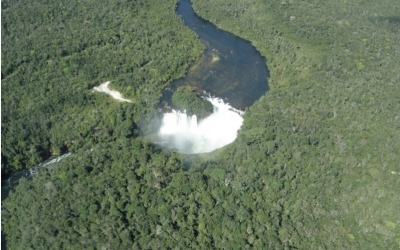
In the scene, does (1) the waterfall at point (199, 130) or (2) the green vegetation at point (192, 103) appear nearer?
(1) the waterfall at point (199, 130)

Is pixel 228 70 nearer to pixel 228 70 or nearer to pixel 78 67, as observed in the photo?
pixel 228 70

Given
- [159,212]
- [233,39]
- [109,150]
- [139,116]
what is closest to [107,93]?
[139,116]

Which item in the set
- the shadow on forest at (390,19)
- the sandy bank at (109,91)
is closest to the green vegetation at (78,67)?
the sandy bank at (109,91)

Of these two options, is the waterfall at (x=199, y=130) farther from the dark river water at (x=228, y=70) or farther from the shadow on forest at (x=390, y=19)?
the shadow on forest at (x=390, y=19)

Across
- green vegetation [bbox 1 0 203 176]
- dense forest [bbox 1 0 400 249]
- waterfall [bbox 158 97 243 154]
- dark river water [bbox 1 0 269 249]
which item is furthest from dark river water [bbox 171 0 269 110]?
waterfall [bbox 158 97 243 154]

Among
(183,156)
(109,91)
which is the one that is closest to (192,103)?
(183,156)
